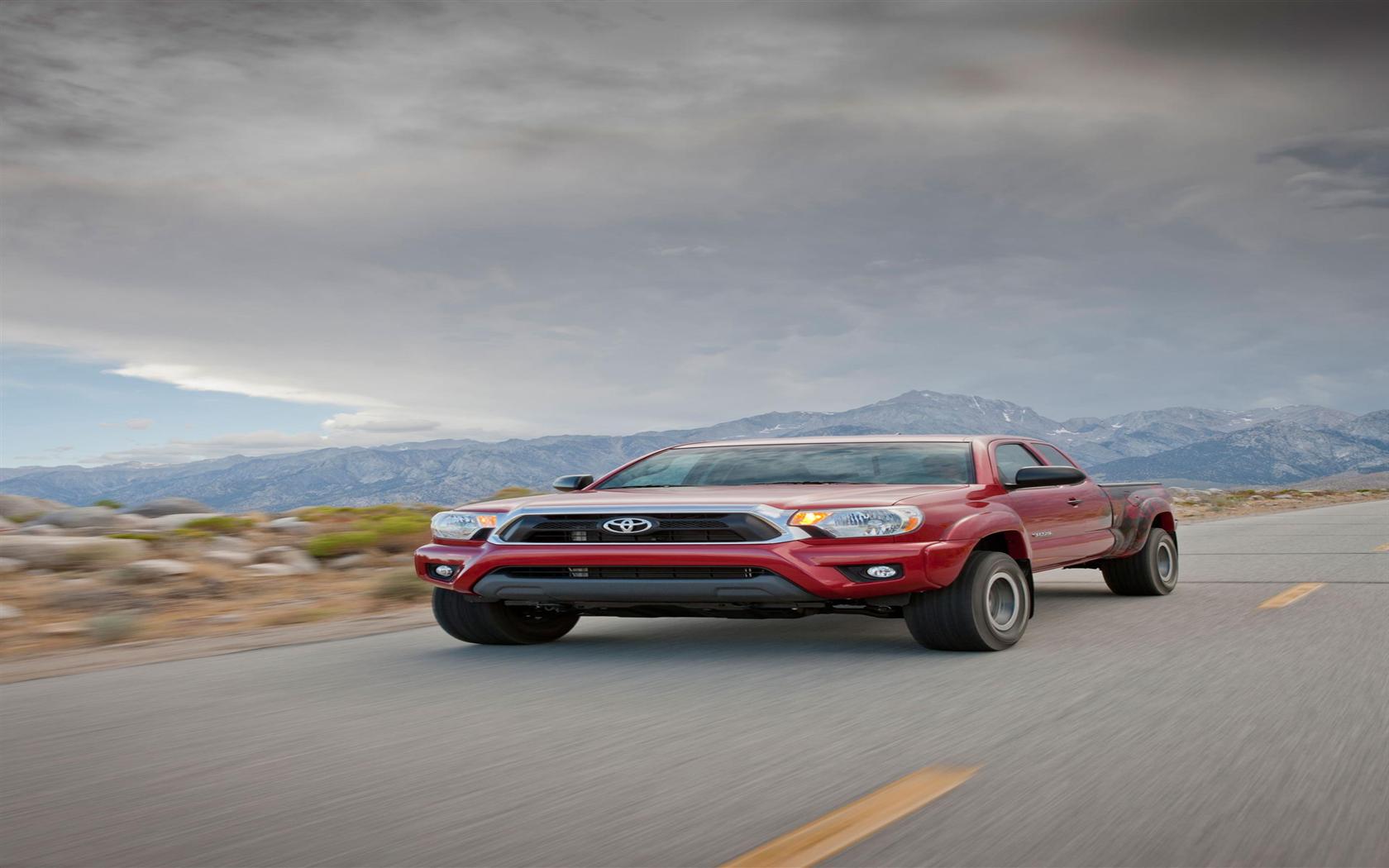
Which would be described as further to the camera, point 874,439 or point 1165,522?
point 1165,522

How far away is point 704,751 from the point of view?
15.8 feet

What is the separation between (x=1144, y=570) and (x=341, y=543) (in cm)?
1019

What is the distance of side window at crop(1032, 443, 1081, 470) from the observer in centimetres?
1025

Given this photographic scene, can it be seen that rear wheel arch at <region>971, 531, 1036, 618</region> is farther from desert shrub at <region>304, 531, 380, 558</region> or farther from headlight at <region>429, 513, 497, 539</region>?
desert shrub at <region>304, 531, 380, 558</region>

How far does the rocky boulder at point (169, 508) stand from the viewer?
23.4 metres

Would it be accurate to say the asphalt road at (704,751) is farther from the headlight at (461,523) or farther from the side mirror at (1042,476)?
the side mirror at (1042,476)

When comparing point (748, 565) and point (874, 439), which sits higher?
point (874, 439)

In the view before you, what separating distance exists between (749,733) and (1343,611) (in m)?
5.95

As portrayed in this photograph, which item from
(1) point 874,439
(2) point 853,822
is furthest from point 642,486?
(2) point 853,822

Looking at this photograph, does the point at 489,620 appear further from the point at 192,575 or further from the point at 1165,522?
the point at 192,575

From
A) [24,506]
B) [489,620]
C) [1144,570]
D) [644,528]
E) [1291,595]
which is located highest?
[24,506]

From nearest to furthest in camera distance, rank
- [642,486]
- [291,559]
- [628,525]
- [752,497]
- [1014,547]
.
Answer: [628,525], [752,497], [1014,547], [642,486], [291,559]

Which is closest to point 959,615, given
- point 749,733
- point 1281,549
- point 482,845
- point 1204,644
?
point 1204,644

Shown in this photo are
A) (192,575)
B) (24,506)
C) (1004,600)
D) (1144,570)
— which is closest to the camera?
(1004,600)
